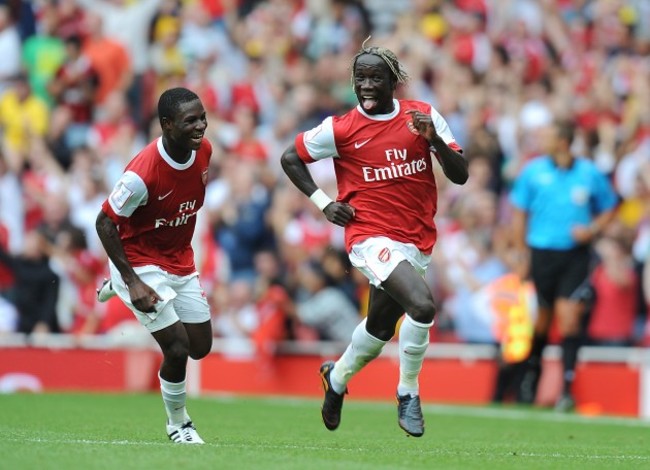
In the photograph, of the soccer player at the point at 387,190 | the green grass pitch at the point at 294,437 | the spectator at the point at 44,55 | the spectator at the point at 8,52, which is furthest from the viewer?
the spectator at the point at 44,55

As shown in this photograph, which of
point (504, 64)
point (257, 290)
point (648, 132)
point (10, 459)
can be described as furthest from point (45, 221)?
point (10, 459)

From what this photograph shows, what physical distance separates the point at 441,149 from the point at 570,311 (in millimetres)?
5368

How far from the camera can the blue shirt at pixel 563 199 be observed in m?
→ 14.7

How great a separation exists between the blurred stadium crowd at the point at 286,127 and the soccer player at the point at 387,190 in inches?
226

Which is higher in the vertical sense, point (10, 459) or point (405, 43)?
point (405, 43)

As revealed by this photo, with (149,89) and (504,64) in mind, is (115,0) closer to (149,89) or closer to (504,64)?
(149,89)

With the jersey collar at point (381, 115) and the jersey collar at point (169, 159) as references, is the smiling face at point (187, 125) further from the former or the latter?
the jersey collar at point (381, 115)

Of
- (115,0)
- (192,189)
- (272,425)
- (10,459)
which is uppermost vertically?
(115,0)

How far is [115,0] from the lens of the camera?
22266 millimetres

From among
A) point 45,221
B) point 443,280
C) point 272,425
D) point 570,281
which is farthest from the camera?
point 45,221

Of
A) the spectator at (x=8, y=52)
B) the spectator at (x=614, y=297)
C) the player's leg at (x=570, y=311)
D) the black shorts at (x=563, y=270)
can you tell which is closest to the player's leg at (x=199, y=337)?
the player's leg at (x=570, y=311)

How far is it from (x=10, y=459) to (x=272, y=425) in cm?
440

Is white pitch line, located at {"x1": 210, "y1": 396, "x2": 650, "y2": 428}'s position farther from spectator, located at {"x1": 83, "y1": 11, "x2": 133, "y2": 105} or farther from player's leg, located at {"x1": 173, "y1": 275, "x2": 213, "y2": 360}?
spectator, located at {"x1": 83, "y1": 11, "x2": 133, "y2": 105}

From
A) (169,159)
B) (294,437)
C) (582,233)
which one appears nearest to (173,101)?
(169,159)
